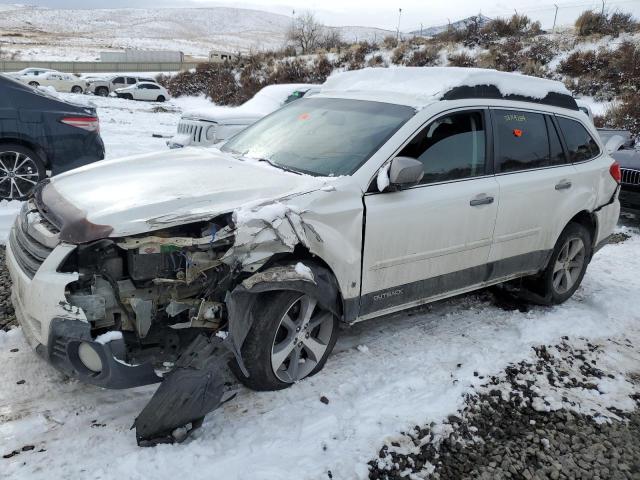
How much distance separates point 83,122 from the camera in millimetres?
6742

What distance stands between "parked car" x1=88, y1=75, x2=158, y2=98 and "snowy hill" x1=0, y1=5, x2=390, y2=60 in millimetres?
39087

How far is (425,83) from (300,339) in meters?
2.18

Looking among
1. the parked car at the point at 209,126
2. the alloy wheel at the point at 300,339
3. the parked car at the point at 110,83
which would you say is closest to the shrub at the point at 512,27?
the parked car at the point at 110,83

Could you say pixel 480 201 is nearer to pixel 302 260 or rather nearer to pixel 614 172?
pixel 302 260

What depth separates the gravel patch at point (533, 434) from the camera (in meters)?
2.92

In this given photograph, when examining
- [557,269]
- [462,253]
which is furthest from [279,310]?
[557,269]

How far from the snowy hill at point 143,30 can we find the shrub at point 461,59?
2256 inches

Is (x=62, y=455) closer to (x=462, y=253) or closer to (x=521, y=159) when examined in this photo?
(x=462, y=253)

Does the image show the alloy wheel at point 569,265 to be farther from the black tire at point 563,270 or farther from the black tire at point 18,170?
the black tire at point 18,170

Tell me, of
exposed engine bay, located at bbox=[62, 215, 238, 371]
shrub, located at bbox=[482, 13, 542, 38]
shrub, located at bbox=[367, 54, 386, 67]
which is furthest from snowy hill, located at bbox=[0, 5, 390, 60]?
exposed engine bay, located at bbox=[62, 215, 238, 371]

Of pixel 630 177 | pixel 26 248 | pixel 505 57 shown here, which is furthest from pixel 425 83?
pixel 505 57

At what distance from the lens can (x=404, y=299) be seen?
3.86 meters

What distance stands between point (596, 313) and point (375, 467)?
320 centimetres

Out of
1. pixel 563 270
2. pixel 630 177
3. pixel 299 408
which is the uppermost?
pixel 630 177
